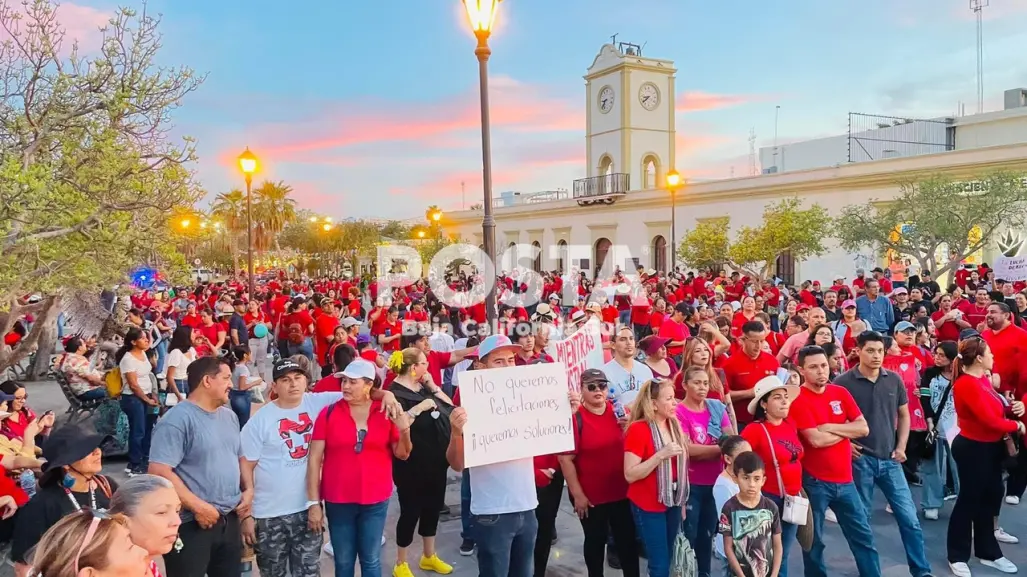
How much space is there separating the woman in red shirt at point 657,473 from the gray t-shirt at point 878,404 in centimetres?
165

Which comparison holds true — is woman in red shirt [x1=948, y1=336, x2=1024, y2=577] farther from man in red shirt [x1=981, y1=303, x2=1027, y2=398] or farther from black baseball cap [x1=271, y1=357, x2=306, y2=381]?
black baseball cap [x1=271, y1=357, x2=306, y2=381]

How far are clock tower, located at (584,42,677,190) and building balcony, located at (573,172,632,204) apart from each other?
1.51 ft

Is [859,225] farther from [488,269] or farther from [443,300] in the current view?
[488,269]

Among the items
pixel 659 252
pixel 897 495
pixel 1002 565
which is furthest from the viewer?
pixel 659 252

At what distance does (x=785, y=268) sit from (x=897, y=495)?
3048 centimetres

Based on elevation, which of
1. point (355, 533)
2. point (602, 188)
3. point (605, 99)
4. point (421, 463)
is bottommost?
point (355, 533)

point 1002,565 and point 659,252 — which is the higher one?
point 659,252

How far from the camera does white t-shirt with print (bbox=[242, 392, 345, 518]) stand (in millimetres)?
4301

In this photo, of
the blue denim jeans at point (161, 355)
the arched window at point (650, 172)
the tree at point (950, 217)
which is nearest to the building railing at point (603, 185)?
the arched window at point (650, 172)

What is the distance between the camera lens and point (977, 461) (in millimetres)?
5348

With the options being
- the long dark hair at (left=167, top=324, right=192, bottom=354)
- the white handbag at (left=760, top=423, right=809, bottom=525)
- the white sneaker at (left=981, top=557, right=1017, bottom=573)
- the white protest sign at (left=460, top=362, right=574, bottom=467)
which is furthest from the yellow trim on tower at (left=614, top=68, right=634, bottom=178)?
the white protest sign at (left=460, top=362, right=574, bottom=467)

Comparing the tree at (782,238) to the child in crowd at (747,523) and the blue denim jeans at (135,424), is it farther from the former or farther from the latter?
the child in crowd at (747,523)

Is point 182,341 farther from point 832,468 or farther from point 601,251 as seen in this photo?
point 601,251

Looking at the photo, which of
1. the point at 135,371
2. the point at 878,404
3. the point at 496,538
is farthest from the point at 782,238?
the point at 496,538
